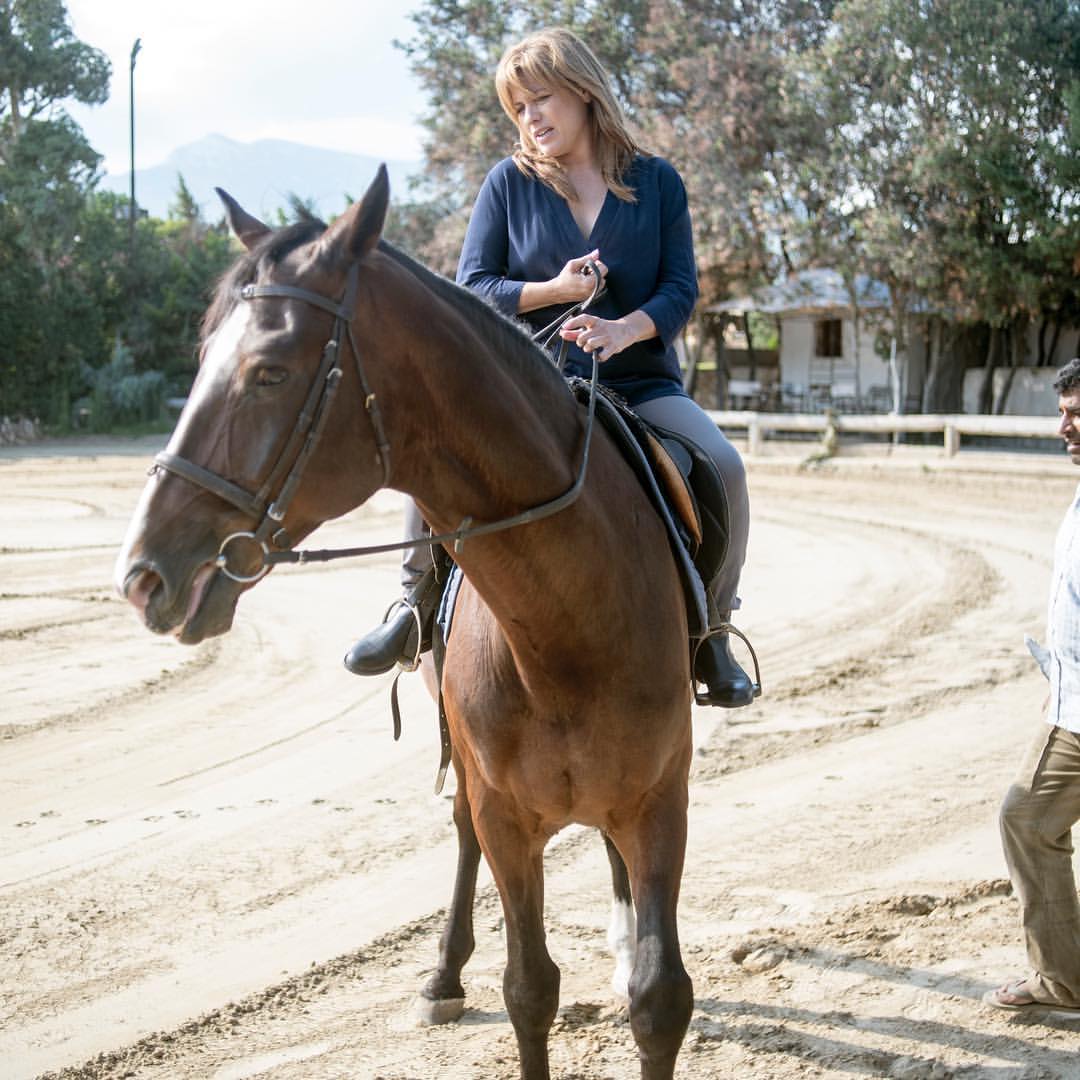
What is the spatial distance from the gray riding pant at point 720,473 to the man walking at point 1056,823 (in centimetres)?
114

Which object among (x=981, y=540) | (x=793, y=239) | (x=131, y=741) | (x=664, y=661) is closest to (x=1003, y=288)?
(x=793, y=239)

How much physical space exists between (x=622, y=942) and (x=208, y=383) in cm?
283

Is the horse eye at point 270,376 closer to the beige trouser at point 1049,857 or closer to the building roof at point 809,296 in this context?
the beige trouser at point 1049,857

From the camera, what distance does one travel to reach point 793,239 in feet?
90.1

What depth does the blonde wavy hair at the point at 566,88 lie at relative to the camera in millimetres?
3566

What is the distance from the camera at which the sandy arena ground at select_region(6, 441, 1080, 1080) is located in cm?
395

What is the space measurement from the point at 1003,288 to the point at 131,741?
899 inches

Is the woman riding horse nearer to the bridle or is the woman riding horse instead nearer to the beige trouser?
the bridle

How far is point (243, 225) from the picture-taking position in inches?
111

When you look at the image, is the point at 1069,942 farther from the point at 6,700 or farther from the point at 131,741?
the point at 6,700

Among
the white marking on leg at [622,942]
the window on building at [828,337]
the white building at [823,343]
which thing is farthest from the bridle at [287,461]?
the window on building at [828,337]

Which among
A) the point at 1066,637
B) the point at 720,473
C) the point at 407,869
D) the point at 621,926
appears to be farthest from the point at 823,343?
the point at 720,473

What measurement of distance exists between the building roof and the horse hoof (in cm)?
2567

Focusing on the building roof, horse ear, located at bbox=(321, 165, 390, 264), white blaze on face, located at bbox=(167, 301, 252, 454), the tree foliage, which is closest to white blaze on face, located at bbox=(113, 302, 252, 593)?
white blaze on face, located at bbox=(167, 301, 252, 454)
